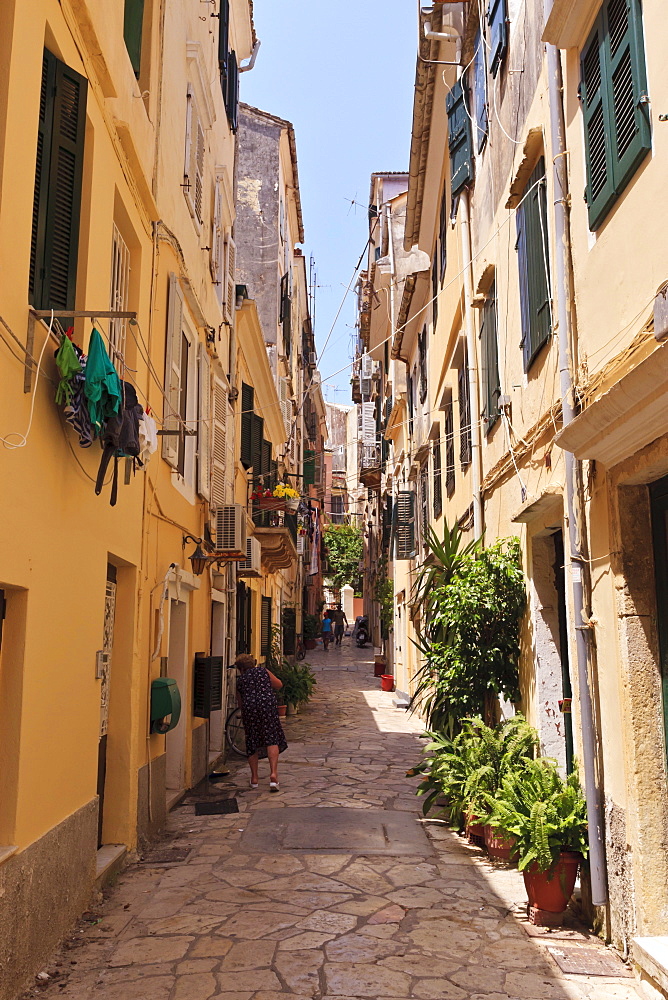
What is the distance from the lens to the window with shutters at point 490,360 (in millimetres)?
9312

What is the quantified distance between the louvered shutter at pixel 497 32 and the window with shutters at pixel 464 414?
3539 mm

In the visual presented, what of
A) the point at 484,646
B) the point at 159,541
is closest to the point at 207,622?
the point at 159,541

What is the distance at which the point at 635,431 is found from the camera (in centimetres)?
462

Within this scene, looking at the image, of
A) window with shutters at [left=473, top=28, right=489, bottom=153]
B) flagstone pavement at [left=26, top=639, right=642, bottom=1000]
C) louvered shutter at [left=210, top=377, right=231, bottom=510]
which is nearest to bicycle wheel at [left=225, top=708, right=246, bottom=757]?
louvered shutter at [left=210, top=377, right=231, bottom=510]

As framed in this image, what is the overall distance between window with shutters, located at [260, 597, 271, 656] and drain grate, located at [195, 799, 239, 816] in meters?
8.72

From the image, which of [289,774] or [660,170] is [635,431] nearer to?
[660,170]

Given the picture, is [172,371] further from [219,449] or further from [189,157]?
[219,449]

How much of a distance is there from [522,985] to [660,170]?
14.7ft

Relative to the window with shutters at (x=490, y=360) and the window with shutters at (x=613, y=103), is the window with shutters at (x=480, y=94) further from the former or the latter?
the window with shutters at (x=613, y=103)

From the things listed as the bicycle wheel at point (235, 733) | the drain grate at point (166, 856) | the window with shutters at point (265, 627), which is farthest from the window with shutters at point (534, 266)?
the window with shutters at point (265, 627)

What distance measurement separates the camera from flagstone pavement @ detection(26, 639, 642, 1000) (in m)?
4.86

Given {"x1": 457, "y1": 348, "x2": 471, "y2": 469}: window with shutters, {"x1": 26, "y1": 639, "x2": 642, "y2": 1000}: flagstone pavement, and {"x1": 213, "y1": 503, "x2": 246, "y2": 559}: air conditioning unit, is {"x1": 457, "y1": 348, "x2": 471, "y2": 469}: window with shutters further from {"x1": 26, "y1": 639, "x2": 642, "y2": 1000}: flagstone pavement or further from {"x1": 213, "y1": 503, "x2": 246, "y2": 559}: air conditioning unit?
{"x1": 26, "y1": 639, "x2": 642, "y2": 1000}: flagstone pavement

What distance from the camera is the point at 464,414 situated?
11789 mm

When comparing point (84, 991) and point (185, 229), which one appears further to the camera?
point (185, 229)
